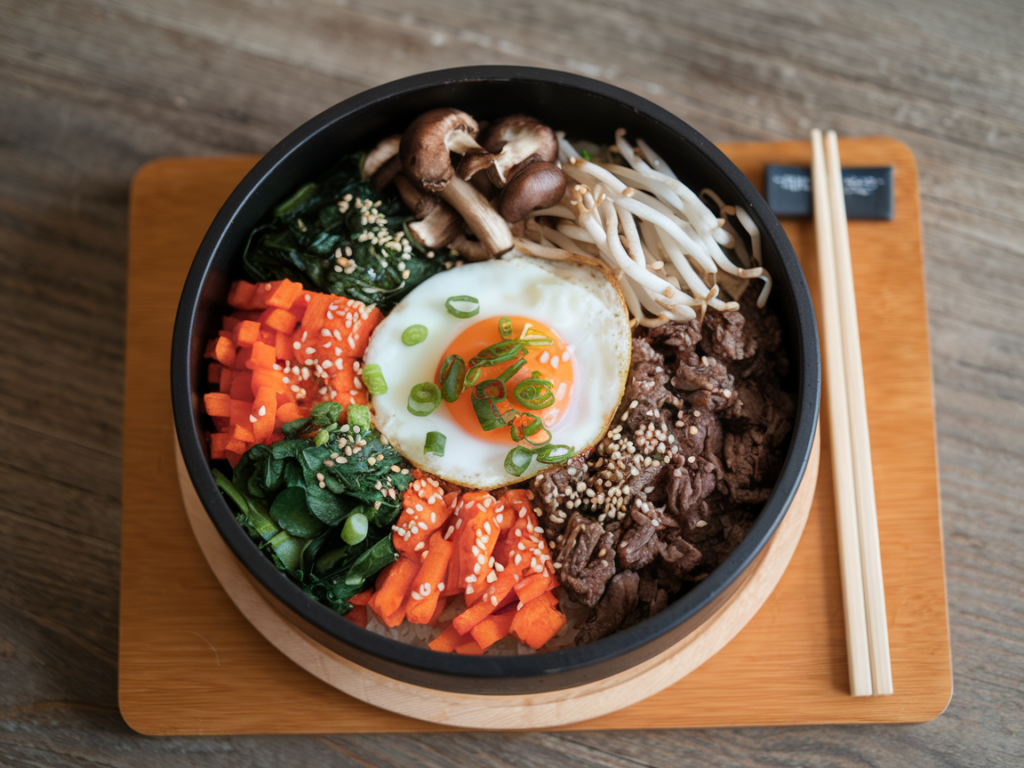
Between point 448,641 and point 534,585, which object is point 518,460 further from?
point 448,641

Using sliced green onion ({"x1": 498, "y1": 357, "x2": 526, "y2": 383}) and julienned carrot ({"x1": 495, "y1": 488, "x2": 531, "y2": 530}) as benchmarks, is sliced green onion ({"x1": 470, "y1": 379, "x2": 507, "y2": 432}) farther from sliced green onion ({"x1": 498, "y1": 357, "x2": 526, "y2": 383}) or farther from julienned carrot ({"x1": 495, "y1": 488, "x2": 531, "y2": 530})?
julienned carrot ({"x1": 495, "y1": 488, "x2": 531, "y2": 530})

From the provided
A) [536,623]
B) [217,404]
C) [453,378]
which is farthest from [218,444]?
[536,623]

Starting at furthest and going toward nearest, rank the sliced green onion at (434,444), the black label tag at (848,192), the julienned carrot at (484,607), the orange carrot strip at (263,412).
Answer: the black label tag at (848,192), the sliced green onion at (434,444), the orange carrot strip at (263,412), the julienned carrot at (484,607)

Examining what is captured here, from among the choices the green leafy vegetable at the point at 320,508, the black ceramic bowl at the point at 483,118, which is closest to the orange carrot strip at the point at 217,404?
the black ceramic bowl at the point at 483,118

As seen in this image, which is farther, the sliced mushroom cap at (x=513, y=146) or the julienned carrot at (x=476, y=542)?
the sliced mushroom cap at (x=513, y=146)

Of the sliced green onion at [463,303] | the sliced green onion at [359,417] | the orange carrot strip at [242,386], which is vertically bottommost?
the orange carrot strip at [242,386]

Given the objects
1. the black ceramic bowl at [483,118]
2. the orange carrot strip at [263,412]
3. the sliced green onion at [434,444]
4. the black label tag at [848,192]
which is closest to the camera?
the black ceramic bowl at [483,118]

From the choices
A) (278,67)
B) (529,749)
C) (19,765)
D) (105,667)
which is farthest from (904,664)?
(278,67)

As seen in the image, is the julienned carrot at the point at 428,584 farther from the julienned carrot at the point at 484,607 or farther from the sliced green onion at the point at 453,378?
the sliced green onion at the point at 453,378
